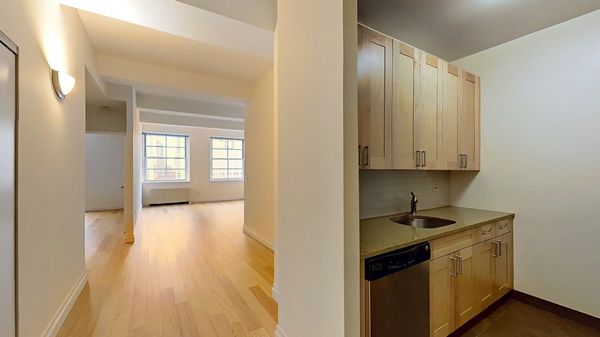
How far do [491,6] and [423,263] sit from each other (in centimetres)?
218

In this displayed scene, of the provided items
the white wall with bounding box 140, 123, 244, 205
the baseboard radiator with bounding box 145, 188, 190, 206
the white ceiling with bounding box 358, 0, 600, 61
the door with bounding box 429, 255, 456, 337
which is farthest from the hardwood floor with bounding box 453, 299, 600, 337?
the white wall with bounding box 140, 123, 244, 205

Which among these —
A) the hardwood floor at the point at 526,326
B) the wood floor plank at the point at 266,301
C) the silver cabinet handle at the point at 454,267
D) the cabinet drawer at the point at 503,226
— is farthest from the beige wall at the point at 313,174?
the cabinet drawer at the point at 503,226

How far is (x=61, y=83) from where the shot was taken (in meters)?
1.96

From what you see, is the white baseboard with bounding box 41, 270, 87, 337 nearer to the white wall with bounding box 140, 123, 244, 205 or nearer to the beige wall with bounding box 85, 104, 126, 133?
the beige wall with bounding box 85, 104, 126, 133

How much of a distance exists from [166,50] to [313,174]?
9.88 ft

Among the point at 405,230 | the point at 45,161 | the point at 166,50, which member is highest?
the point at 166,50

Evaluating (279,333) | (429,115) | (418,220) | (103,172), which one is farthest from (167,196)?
(429,115)

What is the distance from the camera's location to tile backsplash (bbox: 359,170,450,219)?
2359 millimetres

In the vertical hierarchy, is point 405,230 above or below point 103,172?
below

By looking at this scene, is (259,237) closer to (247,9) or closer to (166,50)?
(166,50)

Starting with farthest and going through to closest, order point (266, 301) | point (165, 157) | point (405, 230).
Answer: point (165, 157), point (266, 301), point (405, 230)

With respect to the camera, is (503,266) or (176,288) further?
(176,288)

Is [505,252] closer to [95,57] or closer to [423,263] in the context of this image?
[423,263]

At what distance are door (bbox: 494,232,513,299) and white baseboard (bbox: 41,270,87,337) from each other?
366 cm
